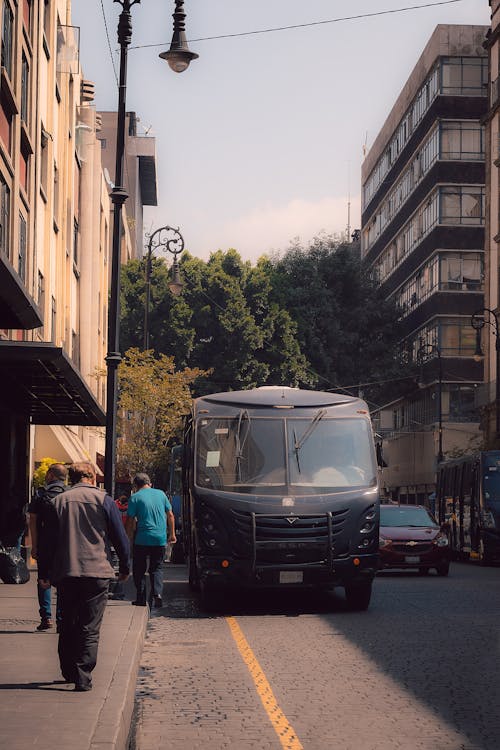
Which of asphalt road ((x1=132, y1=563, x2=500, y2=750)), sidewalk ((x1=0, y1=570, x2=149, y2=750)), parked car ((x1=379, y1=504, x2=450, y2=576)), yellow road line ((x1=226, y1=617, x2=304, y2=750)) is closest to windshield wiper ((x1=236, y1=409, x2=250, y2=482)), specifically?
asphalt road ((x1=132, y1=563, x2=500, y2=750))

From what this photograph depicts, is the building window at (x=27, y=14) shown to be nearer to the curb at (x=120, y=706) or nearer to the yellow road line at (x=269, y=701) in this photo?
the yellow road line at (x=269, y=701)

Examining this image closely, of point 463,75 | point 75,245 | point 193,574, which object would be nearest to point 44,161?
point 75,245

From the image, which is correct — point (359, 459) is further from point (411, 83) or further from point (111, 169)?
point (111, 169)

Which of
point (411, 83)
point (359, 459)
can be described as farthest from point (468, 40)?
point (359, 459)

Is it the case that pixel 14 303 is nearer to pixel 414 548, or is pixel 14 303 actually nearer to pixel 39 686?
pixel 39 686

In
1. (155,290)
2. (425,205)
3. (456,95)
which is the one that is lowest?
(155,290)

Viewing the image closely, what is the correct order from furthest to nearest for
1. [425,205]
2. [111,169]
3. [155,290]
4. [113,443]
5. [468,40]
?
[111,169], [425,205], [468,40], [155,290], [113,443]

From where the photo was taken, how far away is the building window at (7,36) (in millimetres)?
25109

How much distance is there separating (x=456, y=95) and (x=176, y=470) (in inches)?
1317

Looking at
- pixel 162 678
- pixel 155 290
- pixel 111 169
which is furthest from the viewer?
pixel 111 169

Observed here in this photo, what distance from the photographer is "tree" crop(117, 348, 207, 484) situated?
5066 centimetres

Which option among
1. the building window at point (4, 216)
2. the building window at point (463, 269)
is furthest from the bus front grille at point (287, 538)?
the building window at point (463, 269)

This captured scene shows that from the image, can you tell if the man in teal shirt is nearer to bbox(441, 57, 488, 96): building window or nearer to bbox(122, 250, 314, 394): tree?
bbox(122, 250, 314, 394): tree

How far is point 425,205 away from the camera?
7556 cm
